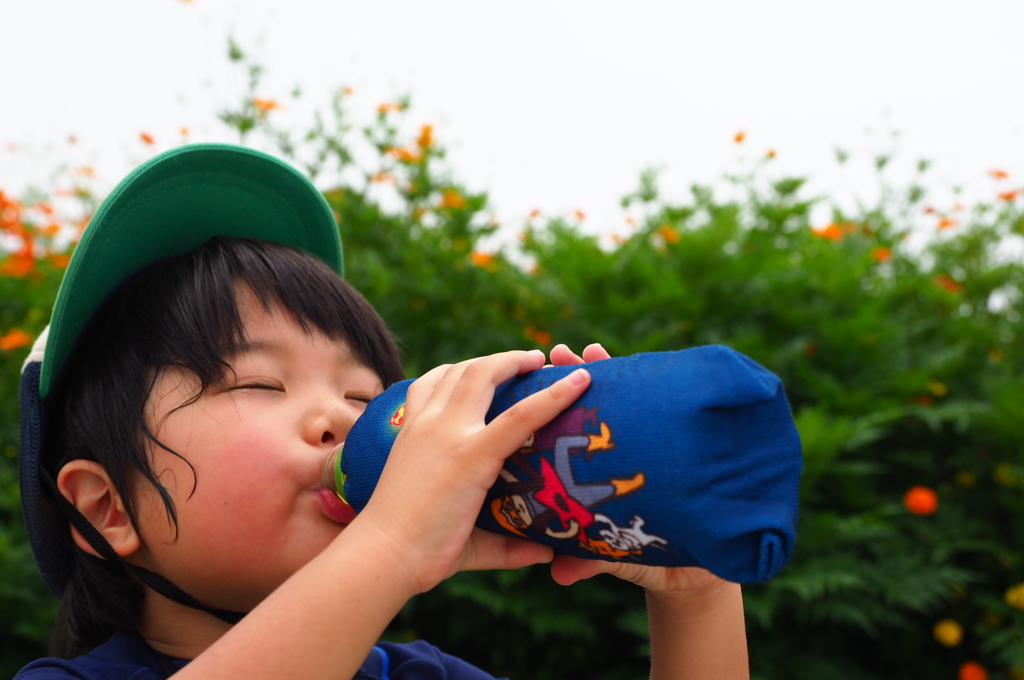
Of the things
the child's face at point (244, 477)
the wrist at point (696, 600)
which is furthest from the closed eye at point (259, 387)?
the wrist at point (696, 600)

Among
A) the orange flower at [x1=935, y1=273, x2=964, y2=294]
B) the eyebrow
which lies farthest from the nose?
the orange flower at [x1=935, y1=273, x2=964, y2=294]

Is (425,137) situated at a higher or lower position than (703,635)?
higher

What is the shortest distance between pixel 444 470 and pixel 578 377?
188 millimetres

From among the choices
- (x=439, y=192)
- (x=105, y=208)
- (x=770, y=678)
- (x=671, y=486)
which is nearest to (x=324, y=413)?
(x=105, y=208)

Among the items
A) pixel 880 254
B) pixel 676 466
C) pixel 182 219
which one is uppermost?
pixel 182 219

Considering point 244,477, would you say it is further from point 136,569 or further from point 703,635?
point 703,635

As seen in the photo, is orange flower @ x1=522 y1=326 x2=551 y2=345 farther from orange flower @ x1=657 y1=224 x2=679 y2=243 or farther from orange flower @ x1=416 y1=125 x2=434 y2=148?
orange flower @ x1=416 y1=125 x2=434 y2=148

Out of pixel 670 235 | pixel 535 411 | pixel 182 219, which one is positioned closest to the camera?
pixel 535 411

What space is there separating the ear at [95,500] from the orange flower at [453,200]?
2.08m

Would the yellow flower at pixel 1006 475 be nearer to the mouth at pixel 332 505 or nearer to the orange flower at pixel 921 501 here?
the orange flower at pixel 921 501

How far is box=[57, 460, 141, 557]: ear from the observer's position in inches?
49.0

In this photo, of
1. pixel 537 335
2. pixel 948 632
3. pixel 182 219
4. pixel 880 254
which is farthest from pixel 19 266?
pixel 948 632

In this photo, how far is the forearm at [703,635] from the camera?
51.8 inches

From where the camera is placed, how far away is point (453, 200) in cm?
320
